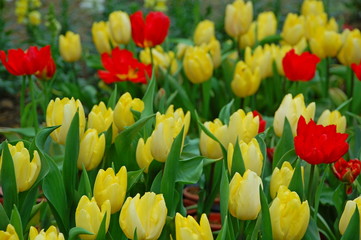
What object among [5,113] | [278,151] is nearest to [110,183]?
[278,151]

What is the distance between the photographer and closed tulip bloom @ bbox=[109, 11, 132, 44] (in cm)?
301

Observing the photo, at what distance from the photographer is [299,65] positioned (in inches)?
100

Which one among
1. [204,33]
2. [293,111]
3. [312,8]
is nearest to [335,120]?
[293,111]

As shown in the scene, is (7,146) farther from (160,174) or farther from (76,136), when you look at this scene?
(160,174)

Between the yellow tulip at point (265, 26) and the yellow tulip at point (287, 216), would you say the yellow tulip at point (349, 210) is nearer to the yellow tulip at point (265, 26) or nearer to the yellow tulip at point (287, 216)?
the yellow tulip at point (287, 216)

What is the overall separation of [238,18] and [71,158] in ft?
5.31

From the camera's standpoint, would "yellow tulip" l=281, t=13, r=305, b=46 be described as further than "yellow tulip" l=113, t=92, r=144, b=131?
Yes

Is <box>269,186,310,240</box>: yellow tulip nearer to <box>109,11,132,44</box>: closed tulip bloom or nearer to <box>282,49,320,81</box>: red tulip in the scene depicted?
<box>282,49,320,81</box>: red tulip

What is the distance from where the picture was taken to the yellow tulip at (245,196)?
1527mm

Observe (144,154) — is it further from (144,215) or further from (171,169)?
(144,215)

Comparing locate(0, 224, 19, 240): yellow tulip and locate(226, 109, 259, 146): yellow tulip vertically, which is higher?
locate(0, 224, 19, 240): yellow tulip

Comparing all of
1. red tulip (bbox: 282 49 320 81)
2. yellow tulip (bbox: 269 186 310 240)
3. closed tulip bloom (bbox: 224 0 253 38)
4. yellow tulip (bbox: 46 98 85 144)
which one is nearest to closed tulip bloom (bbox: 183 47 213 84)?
red tulip (bbox: 282 49 320 81)

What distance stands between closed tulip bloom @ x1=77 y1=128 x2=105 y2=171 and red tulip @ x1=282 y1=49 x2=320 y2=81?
97 centimetres

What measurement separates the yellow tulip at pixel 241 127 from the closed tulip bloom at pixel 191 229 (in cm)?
52
